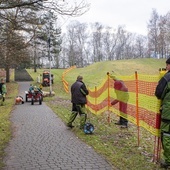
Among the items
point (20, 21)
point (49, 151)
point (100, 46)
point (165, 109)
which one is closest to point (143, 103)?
point (165, 109)

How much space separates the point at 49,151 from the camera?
7.49 metres

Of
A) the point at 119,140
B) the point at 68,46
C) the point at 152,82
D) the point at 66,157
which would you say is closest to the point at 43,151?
the point at 66,157

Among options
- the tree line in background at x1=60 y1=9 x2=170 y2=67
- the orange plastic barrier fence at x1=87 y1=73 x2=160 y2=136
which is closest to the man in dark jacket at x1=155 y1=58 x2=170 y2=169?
the orange plastic barrier fence at x1=87 y1=73 x2=160 y2=136

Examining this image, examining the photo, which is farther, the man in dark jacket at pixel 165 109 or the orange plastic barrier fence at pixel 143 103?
the orange plastic barrier fence at pixel 143 103

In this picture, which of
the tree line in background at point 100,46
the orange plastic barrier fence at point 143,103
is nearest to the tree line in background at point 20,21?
the orange plastic barrier fence at point 143,103

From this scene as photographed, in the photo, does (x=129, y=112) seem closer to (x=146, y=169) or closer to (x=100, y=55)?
(x=146, y=169)

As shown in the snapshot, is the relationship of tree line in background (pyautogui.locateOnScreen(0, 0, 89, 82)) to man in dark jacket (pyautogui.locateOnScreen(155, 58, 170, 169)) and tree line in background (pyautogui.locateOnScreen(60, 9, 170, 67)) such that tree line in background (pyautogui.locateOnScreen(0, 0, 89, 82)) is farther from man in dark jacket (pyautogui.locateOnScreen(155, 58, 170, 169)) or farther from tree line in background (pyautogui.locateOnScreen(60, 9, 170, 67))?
tree line in background (pyautogui.locateOnScreen(60, 9, 170, 67))

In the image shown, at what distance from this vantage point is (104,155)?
6.97 meters

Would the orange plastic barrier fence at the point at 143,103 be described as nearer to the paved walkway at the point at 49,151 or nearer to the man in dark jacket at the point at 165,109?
the man in dark jacket at the point at 165,109

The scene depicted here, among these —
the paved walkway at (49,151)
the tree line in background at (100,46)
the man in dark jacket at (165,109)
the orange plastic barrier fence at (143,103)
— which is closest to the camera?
the man in dark jacket at (165,109)

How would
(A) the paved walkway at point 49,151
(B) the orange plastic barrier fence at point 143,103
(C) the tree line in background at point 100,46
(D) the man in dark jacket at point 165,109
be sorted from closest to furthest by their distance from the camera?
(D) the man in dark jacket at point 165,109 < (A) the paved walkway at point 49,151 < (B) the orange plastic barrier fence at point 143,103 < (C) the tree line in background at point 100,46

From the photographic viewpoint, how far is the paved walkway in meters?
6.29

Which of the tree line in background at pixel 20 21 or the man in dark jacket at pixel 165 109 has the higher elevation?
the tree line in background at pixel 20 21

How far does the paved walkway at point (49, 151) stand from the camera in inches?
248
